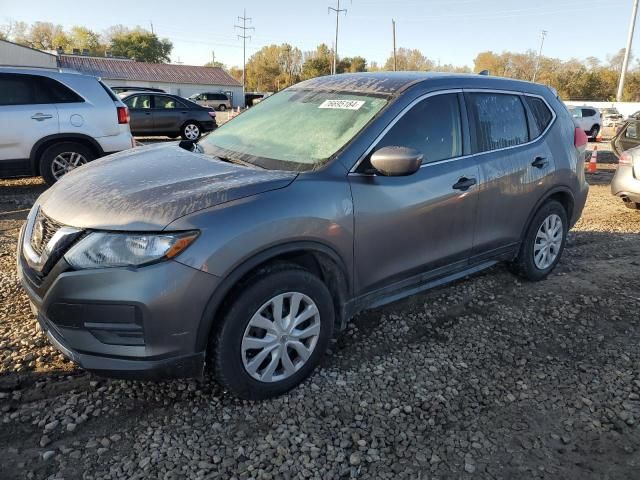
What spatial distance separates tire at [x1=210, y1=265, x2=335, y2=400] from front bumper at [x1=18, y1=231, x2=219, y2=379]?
151 mm

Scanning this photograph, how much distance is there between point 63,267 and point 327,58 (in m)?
82.7

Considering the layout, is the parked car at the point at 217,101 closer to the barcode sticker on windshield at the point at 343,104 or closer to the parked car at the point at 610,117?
the parked car at the point at 610,117

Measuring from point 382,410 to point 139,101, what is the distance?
13.9 m

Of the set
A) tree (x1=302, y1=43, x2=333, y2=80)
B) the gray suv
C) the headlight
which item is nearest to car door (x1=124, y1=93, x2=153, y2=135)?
the gray suv

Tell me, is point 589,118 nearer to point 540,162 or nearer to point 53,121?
point 540,162

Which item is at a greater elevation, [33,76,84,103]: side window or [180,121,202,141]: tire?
[33,76,84,103]: side window

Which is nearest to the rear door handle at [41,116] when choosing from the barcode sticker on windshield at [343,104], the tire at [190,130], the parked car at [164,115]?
the barcode sticker on windshield at [343,104]

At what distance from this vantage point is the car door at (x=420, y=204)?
3025 mm

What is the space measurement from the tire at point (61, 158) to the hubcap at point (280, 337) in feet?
18.9

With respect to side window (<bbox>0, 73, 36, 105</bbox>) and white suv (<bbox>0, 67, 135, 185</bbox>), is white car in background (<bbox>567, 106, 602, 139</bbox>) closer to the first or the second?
white suv (<bbox>0, 67, 135, 185</bbox>)

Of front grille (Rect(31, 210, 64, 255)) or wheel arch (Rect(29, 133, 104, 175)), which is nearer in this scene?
front grille (Rect(31, 210, 64, 255))

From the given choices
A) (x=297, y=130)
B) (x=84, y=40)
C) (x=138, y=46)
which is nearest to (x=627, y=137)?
(x=297, y=130)

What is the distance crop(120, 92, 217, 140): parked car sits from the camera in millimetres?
14516

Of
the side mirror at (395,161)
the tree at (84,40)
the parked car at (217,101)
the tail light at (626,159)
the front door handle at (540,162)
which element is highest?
the tree at (84,40)
